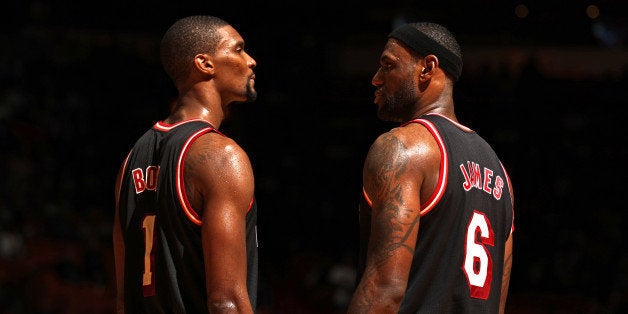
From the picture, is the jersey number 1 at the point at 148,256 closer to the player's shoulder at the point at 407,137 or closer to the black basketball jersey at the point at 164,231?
the black basketball jersey at the point at 164,231

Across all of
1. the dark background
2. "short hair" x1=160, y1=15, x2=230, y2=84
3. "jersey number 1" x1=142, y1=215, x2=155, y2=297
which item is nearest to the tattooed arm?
"jersey number 1" x1=142, y1=215, x2=155, y2=297

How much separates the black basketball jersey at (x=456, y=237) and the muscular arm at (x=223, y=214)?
44 centimetres

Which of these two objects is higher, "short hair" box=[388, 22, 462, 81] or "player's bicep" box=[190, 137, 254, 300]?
"short hair" box=[388, 22, 462, 81]

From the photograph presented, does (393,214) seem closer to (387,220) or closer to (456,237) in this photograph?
(387,220)

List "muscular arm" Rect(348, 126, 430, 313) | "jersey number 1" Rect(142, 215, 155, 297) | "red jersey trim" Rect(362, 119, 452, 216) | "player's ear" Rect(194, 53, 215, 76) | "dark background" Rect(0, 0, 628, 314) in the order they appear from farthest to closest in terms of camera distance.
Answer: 1. "dark background" Rect(0, 0, 628, 314)
2. "player's ear" Rect(194, 53, 215, 76)
3. "jersey number 1" Rect(142, 215, 155, 297)
4. "red jersey trim" Rect(362, 119, 452, 216)
5. "muscular arm" Rect(348, 126, 430, 313)

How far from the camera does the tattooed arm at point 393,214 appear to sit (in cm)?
309

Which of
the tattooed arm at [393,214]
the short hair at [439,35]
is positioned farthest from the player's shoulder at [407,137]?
the short hair at [439,35]

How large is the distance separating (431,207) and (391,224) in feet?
0.57

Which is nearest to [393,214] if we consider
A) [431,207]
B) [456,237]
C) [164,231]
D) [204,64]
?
[431,207]

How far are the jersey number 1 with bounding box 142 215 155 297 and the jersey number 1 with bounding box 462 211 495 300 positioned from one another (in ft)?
3.80

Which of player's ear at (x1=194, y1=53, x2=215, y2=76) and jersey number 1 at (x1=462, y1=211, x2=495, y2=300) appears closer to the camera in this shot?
jersey number 1 at (x1=462, y1=211, x2=495, y2=300)

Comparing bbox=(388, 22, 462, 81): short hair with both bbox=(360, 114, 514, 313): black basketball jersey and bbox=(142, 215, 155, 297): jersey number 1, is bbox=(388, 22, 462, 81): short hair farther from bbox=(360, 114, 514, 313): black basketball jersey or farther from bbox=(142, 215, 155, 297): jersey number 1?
bbox=(142, 215, 155, 297): jersey number 1

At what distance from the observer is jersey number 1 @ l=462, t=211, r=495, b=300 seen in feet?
10.8

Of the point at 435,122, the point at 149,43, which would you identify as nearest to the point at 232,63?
the point at 435,122
